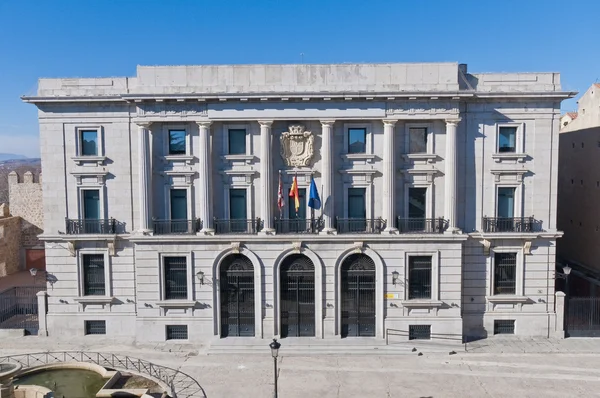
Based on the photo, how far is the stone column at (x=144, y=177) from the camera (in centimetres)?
2589

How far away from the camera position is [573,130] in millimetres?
35469

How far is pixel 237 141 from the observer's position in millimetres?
26516

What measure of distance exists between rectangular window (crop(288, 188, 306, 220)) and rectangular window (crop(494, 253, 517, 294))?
11.2 m

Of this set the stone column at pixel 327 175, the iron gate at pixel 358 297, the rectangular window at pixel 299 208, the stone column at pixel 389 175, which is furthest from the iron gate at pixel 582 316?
the rectangular window at pixel 299 208

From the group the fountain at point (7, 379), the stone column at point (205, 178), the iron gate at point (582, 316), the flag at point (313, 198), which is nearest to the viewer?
the fountain at point (7, 379)

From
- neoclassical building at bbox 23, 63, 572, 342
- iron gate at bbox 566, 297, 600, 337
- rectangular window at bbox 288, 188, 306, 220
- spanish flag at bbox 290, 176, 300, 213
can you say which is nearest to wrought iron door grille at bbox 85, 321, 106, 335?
neoclassical building at bbox 23, 63, 572, 342

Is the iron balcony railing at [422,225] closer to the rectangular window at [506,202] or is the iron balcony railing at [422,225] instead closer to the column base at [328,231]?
the rectangular window at [506,202]

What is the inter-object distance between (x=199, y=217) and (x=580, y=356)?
843 inches

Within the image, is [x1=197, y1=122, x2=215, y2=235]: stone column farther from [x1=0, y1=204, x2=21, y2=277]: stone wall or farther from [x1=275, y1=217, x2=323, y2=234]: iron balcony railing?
[x1=0, y1=204, x2=21, y2=277]: stone wall

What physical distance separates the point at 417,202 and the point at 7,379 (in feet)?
70.3

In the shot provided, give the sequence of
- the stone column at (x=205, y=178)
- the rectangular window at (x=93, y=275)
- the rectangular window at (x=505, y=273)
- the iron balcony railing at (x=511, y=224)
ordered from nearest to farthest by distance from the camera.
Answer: the stone column at (x=205, y=178), the iron balcony railing at (x=511, y=224), the rectangular window at (x=505, y=273), the rectangular window at (x=93, y=275)

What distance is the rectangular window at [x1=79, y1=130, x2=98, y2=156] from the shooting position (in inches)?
1064

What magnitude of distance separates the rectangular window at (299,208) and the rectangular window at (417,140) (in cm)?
643

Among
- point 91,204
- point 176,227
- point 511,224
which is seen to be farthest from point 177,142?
point 511,224
